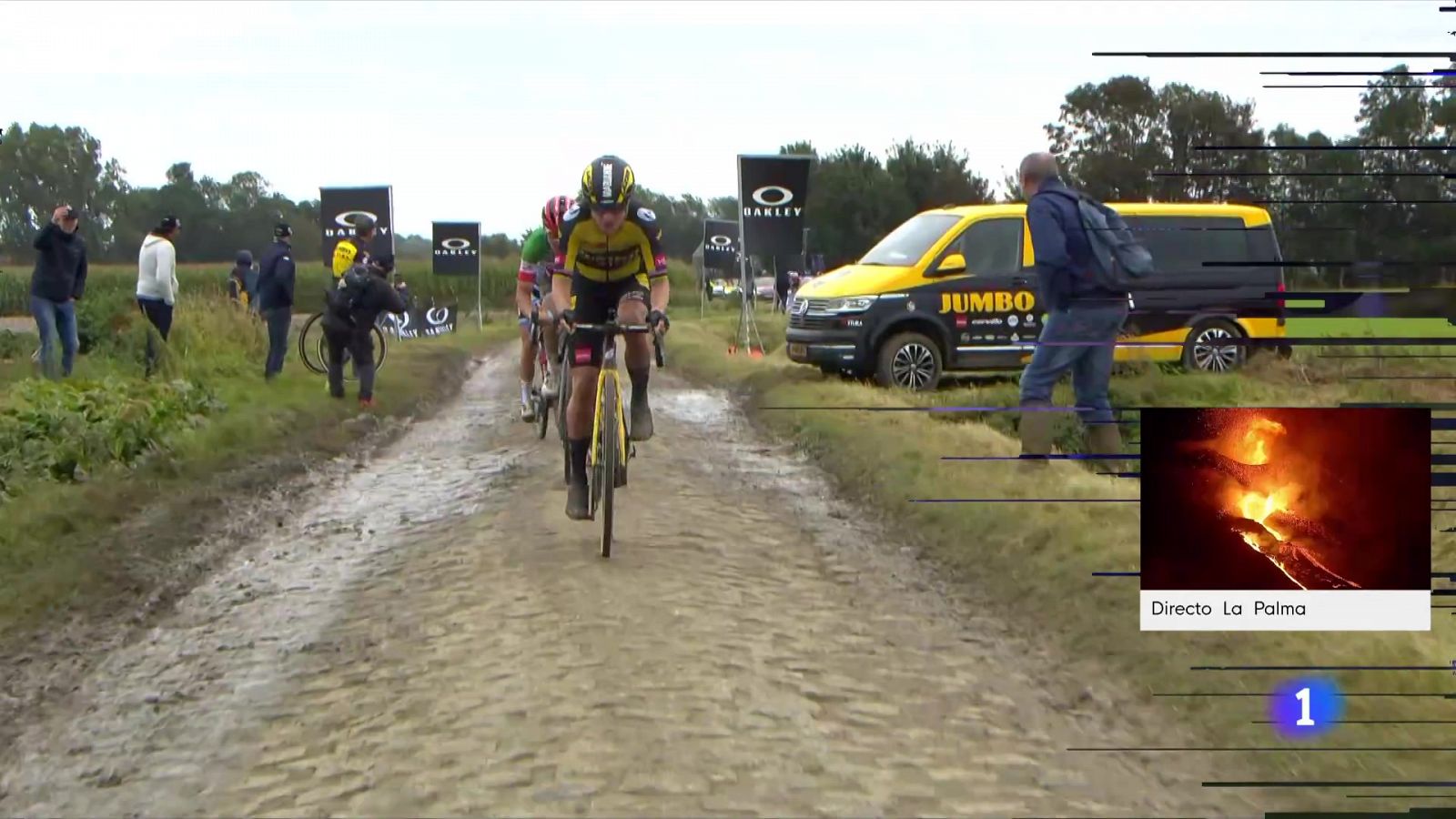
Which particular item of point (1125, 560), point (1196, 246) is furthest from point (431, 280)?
point (1196, 246)

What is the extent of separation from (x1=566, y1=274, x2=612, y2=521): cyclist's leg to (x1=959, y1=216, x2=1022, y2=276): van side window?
804cm

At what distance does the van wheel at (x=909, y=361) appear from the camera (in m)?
14.8

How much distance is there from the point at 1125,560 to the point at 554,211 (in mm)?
4727

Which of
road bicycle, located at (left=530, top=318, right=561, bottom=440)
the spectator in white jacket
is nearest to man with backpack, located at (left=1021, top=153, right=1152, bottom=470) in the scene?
road bicycle, located at (left=530, top=318, right=561, bottom=440)

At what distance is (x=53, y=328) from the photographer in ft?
44.3

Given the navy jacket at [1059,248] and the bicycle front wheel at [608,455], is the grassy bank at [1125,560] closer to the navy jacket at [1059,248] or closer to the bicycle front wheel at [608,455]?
the navy jacket at [1059,248]

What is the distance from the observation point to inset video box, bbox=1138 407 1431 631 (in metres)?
2.72

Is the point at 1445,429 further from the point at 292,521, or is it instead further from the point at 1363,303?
the point at 292,521

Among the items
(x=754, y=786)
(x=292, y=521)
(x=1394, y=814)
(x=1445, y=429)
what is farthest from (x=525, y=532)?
(x=1445, y=429)

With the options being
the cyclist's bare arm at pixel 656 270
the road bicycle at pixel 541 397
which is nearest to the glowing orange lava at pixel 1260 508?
the cyclist's bare arm at pixel 656 270

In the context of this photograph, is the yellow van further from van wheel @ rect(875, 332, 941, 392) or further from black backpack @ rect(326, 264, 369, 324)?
black backpack @ rect(326, 264, 369, 324)

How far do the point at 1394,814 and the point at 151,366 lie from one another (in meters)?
13.0

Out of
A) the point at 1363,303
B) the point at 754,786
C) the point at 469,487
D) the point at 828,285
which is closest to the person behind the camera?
the point at 1363,303

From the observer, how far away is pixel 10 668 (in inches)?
212
